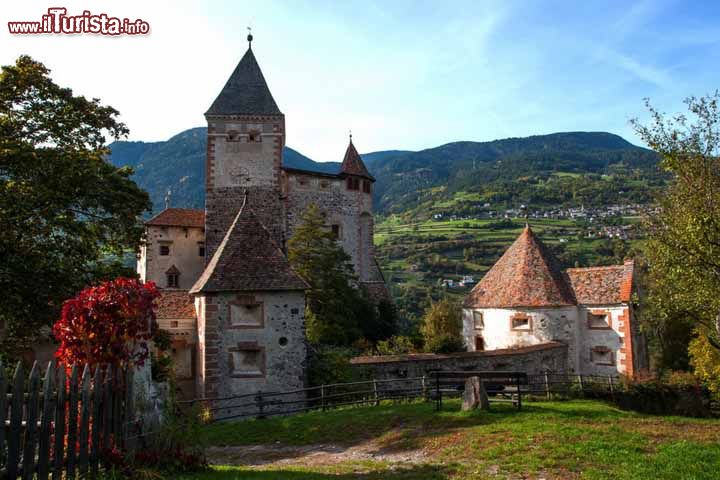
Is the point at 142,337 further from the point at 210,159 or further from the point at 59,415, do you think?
the point at 210,159

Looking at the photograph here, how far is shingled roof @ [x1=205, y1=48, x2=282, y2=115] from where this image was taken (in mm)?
34094

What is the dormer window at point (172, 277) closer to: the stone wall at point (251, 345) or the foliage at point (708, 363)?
the stone wall at point (251, 345)

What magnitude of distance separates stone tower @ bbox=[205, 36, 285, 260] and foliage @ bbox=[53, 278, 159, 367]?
2541 cm

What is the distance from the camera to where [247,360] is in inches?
709

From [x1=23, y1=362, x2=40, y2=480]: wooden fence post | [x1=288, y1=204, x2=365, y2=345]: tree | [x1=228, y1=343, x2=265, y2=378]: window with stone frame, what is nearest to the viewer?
[x1=23, y1=362, x2=40, y2=480]: wooden fence post

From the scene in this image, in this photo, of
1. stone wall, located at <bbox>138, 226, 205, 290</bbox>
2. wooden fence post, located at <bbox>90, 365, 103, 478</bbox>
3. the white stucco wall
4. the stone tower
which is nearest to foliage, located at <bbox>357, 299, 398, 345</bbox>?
the stone tower

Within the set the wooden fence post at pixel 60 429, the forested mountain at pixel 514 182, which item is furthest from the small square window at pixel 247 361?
the forested mountain at pixel 514 182

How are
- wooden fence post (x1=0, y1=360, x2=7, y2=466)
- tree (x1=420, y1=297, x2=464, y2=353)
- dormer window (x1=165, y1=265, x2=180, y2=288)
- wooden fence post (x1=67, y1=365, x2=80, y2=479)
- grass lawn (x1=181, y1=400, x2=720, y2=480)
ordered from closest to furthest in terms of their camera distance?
1. wooden fence post (x1=0, y1=360, x2=7, y2=466)
2. wooden fence post (x1=67, y1=365, x2=80, y2=479)
3. grass lawn (x1=181, y1=400, x2=720, y2=480)
4. tree (x1=420, y1=297, x2=464, y2=353)
5. dormer window (x1=165, y1=265, x2=180, y2=288)

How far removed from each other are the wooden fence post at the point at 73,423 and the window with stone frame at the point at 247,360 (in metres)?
10.8

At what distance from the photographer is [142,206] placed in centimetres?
1642

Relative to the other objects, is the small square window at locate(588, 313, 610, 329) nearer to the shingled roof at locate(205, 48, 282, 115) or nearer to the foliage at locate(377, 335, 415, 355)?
the foliage at locate(377, 335, 415, 355)

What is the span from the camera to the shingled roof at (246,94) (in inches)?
1342

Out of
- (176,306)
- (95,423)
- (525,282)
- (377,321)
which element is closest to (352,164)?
(377,321)

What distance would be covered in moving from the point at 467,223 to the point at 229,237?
108 meters
